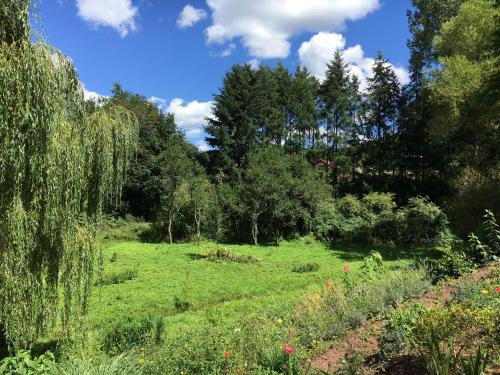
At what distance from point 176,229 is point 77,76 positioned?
2259 centimetres

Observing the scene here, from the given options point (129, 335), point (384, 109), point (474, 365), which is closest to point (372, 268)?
point (129, 335)

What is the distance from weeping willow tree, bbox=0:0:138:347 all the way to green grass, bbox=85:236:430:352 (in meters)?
1.95

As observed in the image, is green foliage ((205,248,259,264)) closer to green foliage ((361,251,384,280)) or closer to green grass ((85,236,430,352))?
green grass ((85,236,430,352))

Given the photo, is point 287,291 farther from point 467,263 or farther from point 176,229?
point 176,229

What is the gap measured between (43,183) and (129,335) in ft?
12.0

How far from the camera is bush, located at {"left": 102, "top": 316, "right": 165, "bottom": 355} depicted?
23.4 ft

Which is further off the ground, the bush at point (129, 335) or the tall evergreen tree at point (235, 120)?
the tall evergreen tree at point (235, 120)

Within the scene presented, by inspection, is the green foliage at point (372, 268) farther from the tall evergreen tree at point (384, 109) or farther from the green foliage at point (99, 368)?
the tall evergreen tree at point (384, 109)

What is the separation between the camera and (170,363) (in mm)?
5277

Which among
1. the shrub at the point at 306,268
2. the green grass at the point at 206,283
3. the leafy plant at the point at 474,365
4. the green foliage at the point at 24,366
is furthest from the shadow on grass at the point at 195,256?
the leafy plant at the point at 474,365

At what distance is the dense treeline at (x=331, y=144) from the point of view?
19.5 m

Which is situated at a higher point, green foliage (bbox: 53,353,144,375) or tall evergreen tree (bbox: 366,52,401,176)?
tall evergreen tree (bbox: 366,52,401,176)

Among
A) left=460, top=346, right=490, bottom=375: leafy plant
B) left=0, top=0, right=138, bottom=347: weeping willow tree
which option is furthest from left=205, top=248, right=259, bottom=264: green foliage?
left=460, top=346, right=490, bottom=375: leafy plant

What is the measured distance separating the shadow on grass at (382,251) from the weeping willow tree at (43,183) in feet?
47.9
